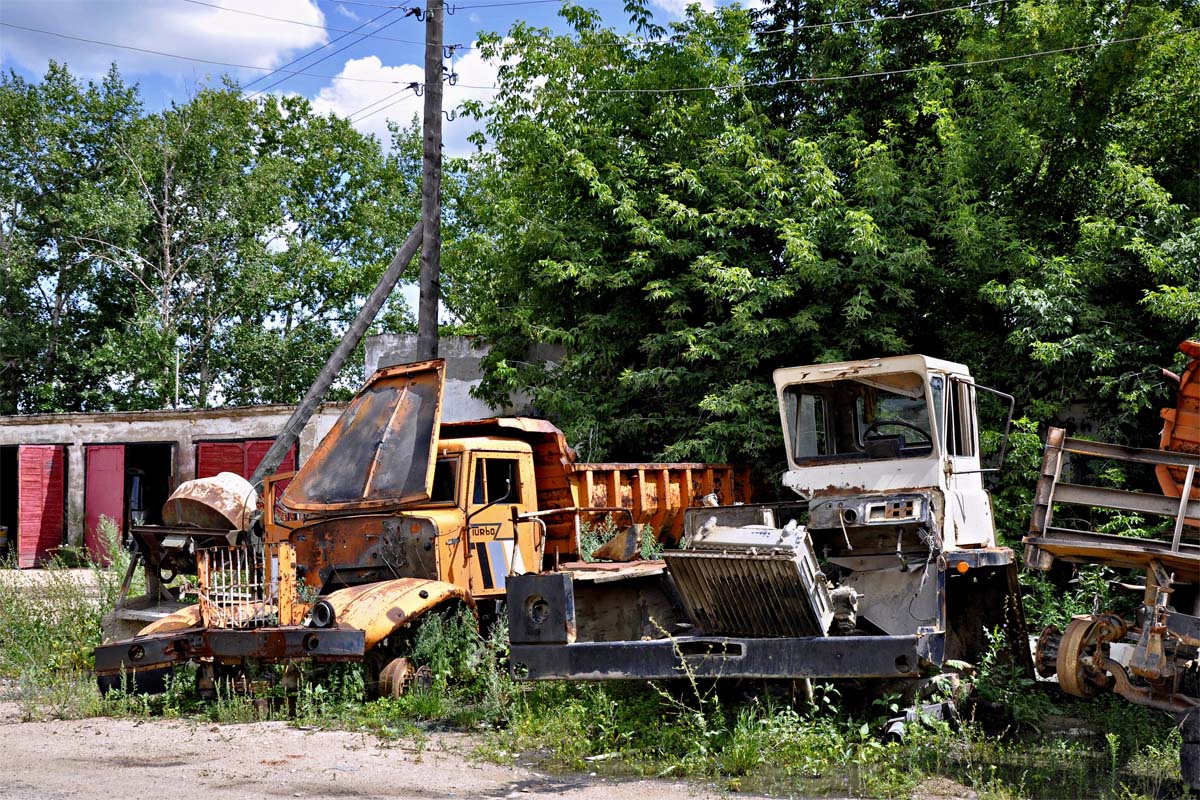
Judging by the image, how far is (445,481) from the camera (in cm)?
951

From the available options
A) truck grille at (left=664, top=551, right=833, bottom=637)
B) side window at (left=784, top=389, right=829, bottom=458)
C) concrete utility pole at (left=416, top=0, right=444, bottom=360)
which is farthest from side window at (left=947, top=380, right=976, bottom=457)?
concrete utility pole at (left=416, top=0, right=444, bottom=360)

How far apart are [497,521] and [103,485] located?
16266 millimetres

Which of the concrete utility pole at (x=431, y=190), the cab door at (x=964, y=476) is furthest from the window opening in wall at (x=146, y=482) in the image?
the cab door at (x=964, y=476)

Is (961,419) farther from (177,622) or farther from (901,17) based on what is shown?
(901,17)

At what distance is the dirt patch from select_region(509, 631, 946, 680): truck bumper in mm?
704

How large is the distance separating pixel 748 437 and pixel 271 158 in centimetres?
2638

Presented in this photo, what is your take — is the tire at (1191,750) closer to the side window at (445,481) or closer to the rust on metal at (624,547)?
the rust on metal at (624,547)

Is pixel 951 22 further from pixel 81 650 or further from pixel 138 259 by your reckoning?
pixel 138 259

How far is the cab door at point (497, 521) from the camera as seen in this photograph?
365 inches

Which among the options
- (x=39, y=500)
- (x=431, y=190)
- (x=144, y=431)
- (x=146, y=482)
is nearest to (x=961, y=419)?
(x=431, y=190)

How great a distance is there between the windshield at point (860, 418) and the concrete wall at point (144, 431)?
47.7 ft

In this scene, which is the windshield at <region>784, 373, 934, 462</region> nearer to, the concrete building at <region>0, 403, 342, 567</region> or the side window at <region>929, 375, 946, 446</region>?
the side window at <region>929, 375, 946, 446</region>

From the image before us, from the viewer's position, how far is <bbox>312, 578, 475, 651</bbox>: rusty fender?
779 cm

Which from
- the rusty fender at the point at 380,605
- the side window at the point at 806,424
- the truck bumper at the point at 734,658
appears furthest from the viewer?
the side window at the point at 806,424
